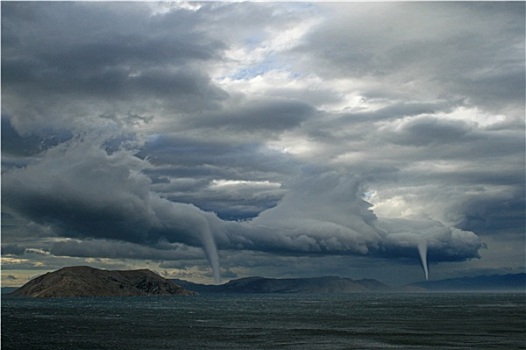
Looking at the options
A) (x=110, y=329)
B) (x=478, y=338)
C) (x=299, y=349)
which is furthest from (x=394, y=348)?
(x=110, y=329)

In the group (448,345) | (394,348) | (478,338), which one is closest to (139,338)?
(394,348)

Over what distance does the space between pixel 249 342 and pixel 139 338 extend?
23256 mm

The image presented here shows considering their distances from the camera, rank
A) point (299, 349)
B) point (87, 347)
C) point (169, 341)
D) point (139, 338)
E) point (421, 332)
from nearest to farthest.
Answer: point (299, 349), point (87, 347), point (169, 341), point (139, 338), point (421, 332)

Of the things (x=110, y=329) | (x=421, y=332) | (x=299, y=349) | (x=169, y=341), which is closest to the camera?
(x=299, y=349)

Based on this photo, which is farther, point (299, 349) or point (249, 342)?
point (249, 342)

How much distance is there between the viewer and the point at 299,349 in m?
84.1

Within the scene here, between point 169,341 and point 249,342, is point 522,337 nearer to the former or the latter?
point 249,342

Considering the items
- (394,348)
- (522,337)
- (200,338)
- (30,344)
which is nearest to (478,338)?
(522,337)

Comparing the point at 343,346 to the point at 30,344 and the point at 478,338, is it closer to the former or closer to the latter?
the point at 478,338

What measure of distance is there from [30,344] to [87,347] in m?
11.5

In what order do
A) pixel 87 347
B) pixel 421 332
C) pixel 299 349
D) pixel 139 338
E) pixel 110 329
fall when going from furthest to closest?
pixel 110 329, pixel 421 332, pixel 139 338, pixel 87 347, pixel 299 349

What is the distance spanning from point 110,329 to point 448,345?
7437cm

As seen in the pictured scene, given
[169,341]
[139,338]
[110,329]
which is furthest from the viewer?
[110,329]

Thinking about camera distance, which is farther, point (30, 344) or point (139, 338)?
point (139, 338)
